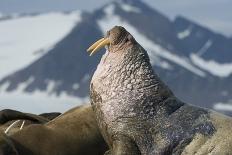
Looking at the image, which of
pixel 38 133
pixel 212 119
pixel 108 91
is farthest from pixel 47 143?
pixel 212 119

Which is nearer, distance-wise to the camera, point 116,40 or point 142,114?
point 142,114

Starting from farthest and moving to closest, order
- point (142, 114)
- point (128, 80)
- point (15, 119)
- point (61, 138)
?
point (15, 119) < point (61, 138) < point (128, 80) < point (142, 114)

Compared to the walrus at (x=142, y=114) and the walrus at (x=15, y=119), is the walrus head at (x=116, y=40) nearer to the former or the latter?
the walrus at (x=142, y=114)

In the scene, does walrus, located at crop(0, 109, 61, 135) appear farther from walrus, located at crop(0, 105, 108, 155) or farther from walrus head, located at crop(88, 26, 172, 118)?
Answer: walrus head, located at crop(88, 26, 172, 118)

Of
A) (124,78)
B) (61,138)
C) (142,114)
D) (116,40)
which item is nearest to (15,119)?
(61,138)

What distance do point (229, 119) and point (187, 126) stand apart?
0.67 m

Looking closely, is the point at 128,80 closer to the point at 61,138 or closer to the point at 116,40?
the point at 116,40

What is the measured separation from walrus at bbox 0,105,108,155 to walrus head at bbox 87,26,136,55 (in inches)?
74.4

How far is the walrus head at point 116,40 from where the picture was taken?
1030 cm

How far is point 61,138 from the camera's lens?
A: 1238cm

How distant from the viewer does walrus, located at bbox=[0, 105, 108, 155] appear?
11.4 metres

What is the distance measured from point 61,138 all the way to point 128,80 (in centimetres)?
275

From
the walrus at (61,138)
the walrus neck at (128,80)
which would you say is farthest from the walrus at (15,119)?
the walrus neck at (128,80)

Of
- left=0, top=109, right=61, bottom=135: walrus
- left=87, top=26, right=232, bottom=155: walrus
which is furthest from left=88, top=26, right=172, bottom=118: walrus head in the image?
left=0, top=109, right=61, bottom=135: walrus
